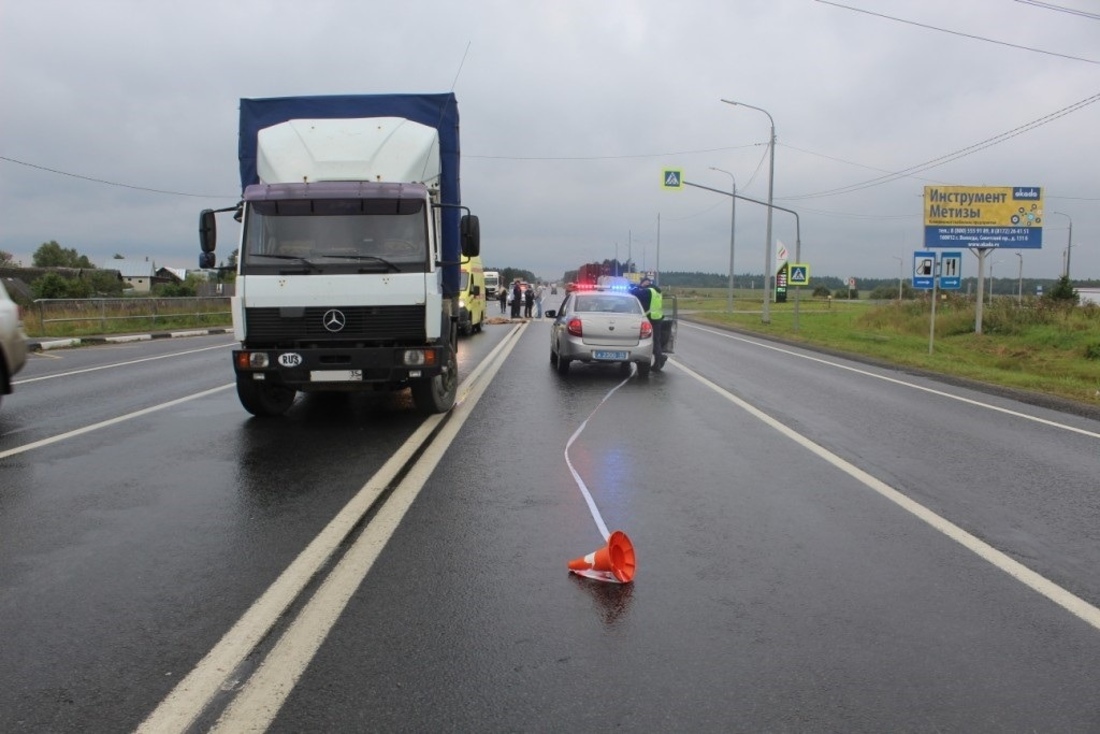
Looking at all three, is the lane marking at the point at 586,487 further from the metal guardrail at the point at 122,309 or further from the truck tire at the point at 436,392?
the metal guardrail at the point at 122,309

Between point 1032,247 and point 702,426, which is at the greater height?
point 1032,247

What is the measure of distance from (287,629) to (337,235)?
6025 mm

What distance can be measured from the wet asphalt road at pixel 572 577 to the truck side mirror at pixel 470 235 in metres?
2.09

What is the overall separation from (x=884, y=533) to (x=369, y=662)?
3555 millimetres

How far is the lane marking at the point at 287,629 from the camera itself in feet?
10.5

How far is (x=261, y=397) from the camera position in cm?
984

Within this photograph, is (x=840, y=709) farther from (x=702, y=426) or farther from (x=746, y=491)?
(x=702, y=426)

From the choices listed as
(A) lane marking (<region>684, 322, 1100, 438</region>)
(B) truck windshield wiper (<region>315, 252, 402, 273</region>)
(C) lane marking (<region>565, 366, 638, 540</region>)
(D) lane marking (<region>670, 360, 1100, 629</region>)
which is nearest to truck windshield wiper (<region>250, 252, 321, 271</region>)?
(B) truck windshield wiper (<region>315, 252, 402, 273</region>)

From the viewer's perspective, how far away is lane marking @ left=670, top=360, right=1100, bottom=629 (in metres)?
4.34

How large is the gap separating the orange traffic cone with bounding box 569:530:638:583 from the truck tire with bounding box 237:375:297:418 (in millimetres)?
5542

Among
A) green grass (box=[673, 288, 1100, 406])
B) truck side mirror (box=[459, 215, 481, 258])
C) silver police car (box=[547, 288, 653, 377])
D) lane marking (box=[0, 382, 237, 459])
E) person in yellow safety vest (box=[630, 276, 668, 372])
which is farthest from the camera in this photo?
green grass (box=[673, 288, 1100, 406])

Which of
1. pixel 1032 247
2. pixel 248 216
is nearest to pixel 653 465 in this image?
pixel 248 216

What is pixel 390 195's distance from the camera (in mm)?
9227

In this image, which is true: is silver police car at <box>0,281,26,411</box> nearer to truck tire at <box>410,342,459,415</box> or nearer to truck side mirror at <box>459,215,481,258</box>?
truck tire at <box>410,342,459,415</box>
